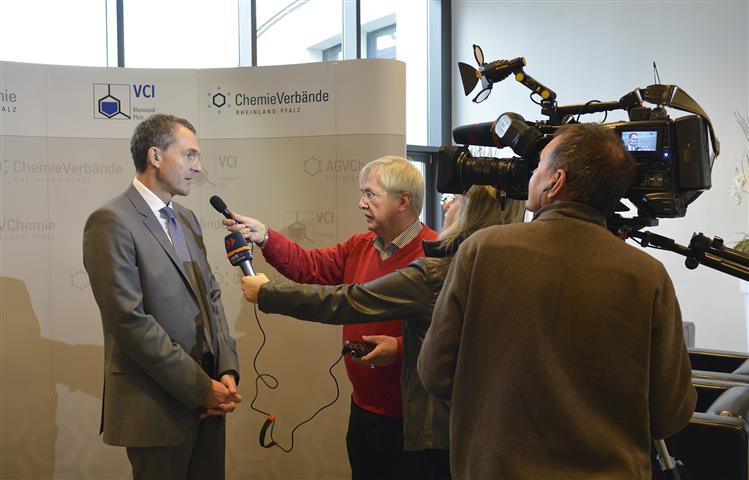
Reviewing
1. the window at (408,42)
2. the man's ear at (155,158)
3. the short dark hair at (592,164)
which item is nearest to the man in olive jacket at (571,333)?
the short dark hair at (592,164)

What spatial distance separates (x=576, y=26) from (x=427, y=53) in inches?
53.1

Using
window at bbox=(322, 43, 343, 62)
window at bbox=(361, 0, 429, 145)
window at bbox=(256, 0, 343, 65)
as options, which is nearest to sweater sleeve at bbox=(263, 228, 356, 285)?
window at bbox=(256, 0, 343, 65)

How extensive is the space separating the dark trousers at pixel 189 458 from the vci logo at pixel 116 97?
168cm

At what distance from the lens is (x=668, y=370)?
50.3 inches

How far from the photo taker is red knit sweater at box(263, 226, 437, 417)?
6.69ft

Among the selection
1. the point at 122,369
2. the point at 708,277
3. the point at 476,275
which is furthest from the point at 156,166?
the point at 708,277

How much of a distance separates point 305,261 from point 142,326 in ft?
2.22

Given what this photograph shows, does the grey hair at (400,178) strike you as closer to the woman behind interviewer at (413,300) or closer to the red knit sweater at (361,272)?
the red knit sweater at (361,272)

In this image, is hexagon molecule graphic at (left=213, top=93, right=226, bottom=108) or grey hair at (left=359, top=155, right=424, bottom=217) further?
hexagon molecule graphic at (left=213, top=93, right=226, bottom=108)

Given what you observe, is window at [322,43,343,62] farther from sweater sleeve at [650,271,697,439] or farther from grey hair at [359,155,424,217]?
sweater sleeve at [650,271,697,439]

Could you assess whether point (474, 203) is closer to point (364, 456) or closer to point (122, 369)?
point (364, 456)

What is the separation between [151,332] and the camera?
1.96 meters

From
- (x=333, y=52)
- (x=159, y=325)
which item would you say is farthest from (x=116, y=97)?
(x=333, y=52)

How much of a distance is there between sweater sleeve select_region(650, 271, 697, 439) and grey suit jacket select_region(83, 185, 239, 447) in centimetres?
136
